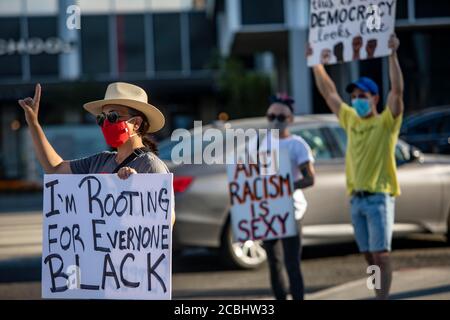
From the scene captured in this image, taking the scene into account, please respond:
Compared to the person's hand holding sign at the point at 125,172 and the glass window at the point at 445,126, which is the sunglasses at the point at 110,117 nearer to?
the person's hand holding sign at the point at 125,172

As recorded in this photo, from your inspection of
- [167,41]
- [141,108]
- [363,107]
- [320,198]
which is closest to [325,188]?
[320,198]

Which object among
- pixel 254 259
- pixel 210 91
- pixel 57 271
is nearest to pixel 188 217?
pixel 254 259

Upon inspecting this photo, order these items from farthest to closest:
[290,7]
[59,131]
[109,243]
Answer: [59,131]
[290,7]
[109,243]

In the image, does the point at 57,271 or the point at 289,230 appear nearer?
the point at 57,271

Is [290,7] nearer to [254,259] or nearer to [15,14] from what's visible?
[254,259]

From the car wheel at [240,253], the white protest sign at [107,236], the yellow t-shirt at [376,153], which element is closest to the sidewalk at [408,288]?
the yellow t-shirt at [376,153]

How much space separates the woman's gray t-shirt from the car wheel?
4633 millimetres

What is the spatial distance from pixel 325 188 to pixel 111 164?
5.08 metres

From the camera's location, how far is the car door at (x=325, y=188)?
9344 mm

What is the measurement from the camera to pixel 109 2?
34219mm

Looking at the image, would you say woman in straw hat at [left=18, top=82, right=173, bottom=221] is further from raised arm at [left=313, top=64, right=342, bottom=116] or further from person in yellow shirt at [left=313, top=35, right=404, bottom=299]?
raised arm at [left=313, top=64, right=342, bottom=116]

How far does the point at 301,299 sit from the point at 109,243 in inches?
105

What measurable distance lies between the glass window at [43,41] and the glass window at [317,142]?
2555 centimetres

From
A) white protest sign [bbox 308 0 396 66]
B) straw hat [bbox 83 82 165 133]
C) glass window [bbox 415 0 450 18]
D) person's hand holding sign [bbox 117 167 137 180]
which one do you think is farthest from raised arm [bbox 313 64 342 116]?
glass window [bbox 415 0 450 18]
